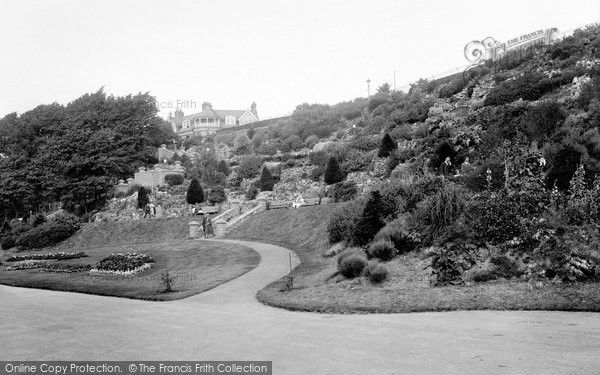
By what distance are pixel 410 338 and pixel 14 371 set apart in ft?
18.1

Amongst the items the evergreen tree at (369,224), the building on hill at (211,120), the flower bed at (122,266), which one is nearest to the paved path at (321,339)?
the evergreen tree at (369,224)

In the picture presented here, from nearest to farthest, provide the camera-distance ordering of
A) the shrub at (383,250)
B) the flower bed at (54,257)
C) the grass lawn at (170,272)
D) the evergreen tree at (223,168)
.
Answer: the shrub at (383,250), the grass lawn at (170,272), the flower bed at (54,257), the evergreen tree at (223,168)

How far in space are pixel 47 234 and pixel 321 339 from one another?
113ft

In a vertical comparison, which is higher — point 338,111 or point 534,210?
point 338,111

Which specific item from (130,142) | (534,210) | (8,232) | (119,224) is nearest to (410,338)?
(534,210)

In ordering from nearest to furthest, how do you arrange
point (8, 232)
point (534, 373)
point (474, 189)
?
1. point (534, 373)
2. point (474, 189)
3. point (8, 232)

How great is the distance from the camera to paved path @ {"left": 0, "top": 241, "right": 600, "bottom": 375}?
18.3ft

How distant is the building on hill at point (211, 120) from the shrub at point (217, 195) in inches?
2310

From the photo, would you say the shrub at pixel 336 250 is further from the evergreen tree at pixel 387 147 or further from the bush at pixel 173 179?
the bush at pixel 173 179

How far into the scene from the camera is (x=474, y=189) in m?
15.6

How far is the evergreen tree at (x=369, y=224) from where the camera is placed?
15.5m

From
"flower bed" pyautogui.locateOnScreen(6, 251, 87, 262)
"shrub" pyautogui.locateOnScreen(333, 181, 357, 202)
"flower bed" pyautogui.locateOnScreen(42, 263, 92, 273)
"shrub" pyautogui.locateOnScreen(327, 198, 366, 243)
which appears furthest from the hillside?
"shrub" pyautogui.locateOnScreen(327, 198, 366, 243)

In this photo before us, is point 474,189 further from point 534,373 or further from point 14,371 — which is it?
point 14,371

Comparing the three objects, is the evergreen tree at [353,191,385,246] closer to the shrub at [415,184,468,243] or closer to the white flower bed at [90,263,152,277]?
the shrub at [415,184,468,243]
